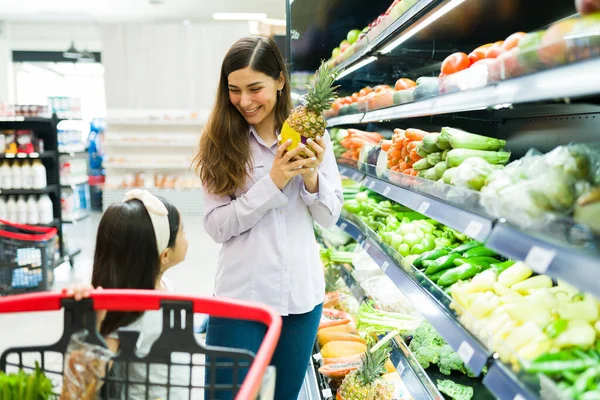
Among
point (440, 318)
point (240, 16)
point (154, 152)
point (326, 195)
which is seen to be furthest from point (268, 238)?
point (240, 16)

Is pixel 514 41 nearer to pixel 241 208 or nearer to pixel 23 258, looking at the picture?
pixel 241 208

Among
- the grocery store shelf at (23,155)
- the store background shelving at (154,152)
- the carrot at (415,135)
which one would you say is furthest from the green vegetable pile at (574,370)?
the store background shelving at (154,152)

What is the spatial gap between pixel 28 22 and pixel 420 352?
539 inches

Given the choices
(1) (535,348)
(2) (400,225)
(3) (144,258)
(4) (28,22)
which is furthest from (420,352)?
(4) (28,22)

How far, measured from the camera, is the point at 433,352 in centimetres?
221

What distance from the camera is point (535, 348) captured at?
4.09 feet

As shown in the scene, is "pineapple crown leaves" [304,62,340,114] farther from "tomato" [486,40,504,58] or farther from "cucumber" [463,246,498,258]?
"cucumber" [463,246,498,258]

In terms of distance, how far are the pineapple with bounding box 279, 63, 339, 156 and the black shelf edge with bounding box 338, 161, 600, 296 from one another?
461mm

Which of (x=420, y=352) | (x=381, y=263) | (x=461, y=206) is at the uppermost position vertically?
(x=461, y=206)

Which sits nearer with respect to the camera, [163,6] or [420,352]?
[420,352]

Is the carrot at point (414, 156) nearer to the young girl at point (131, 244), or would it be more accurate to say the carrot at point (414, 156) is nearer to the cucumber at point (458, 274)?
the cucumber at point (458, 274)

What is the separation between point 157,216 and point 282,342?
73 centimetres

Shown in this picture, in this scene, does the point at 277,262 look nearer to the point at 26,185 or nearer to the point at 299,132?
the point at 299,132

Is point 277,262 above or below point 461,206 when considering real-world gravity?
below
